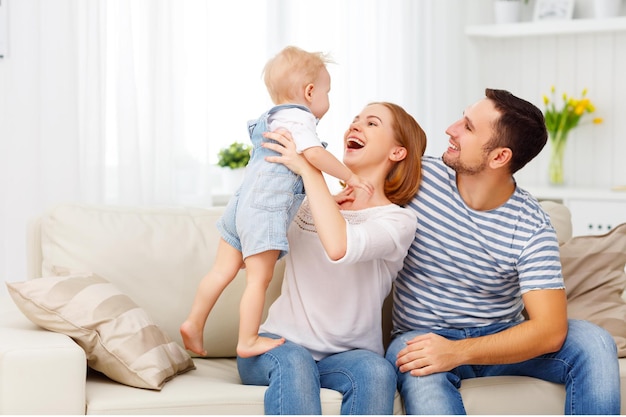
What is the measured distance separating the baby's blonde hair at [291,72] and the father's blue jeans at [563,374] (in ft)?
2.28

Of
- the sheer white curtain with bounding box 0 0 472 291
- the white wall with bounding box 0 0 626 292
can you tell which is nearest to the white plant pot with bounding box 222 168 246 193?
the sheer white curtain with bounding box 0 0 472 291

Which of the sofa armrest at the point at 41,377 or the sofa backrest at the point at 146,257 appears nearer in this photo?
the sofa armrest at the point at 41,377

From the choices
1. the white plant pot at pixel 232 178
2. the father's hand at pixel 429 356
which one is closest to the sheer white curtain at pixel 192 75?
the white plant pot at pixel 232 178

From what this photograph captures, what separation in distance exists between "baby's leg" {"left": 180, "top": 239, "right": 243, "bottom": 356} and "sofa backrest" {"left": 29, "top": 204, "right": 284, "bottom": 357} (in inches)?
8.2

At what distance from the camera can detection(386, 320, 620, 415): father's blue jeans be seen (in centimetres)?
211

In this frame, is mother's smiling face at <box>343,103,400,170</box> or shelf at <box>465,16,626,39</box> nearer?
mother's smiling face at <box>343,103,400,170</box>

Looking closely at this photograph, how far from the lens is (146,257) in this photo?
251 centimetres

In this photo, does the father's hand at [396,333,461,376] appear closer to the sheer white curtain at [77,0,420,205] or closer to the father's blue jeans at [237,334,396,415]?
the father's blue jeans at [237,334,396,415]

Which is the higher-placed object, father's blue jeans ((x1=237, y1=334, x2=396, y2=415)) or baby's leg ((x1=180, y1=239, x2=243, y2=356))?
baby's leg ((x1=180, y1=239, x2=243, y2=356))

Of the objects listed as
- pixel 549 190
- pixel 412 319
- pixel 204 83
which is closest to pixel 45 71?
pixel 204 83

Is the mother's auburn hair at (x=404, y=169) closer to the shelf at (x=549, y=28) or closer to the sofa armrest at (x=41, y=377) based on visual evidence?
the sofa armrest at (x=41, y=377)

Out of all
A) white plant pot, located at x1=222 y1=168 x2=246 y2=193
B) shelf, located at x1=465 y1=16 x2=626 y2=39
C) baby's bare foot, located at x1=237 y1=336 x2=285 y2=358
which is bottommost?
baby's bare foot, located at x1=237 y1=336 x2=285 y2=358

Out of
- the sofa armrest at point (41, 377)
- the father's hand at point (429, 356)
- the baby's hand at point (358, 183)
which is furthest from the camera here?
the baby's hand at point (358, 183)

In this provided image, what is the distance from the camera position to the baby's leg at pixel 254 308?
7.11 feet
